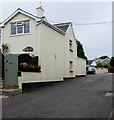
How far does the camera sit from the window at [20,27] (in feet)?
56.6

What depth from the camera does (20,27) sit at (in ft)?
57.3

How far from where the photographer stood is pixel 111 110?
7.36 meters

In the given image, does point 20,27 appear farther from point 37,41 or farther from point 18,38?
point 37,41

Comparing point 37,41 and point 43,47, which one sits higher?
point 37,41

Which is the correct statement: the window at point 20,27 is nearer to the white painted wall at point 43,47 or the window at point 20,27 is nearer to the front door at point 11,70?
the white painted wall at point 43,47

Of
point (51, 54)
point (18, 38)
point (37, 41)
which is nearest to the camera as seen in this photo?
point (37, 41)

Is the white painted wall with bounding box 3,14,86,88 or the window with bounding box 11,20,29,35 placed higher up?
the window with bounding box 11,20,29,35

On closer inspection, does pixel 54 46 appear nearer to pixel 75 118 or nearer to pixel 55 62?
pixel 55 62

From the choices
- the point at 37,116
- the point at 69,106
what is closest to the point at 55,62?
the point at 69,106

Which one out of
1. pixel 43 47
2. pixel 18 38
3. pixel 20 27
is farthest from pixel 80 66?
pixel 20 27

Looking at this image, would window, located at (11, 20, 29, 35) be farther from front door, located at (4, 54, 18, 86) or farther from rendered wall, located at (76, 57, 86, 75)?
rendered wall, located at (76, 57, 86, 75)

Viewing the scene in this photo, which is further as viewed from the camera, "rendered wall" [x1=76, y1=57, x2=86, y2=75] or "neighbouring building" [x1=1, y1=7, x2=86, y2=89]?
"rendered wall" [x1=76, y1=57, x2=86, y2=75]

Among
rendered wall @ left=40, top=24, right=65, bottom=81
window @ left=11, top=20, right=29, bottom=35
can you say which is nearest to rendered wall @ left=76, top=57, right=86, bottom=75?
rendered wall @ left=40, top=24, right=65, bottom=81

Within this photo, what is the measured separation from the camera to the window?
17.2 m
